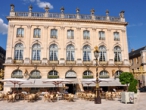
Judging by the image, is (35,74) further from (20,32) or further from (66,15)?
(66,15)

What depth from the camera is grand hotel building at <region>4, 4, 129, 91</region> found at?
26.2 meters

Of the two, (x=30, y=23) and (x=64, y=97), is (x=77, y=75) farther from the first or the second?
(x=30, y=23)

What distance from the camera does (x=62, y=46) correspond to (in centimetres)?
2753

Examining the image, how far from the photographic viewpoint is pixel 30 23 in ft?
90.2

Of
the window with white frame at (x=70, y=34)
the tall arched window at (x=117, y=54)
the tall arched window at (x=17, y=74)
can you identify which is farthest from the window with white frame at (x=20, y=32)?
the tall arched window at (x=117, y=54)

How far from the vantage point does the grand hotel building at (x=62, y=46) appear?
2625 centimetres

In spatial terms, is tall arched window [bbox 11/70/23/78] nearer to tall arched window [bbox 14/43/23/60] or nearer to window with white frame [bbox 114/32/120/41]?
tall arched window [bbox 14/43/23/60]

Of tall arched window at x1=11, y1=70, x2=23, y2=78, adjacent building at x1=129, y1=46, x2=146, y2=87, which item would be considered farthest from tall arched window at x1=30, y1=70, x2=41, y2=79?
adjacent building at x1=129, y1=46, x2=146, y2=87

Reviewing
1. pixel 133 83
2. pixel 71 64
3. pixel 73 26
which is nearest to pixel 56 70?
pixel 71 64

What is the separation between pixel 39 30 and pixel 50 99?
45.7 ft

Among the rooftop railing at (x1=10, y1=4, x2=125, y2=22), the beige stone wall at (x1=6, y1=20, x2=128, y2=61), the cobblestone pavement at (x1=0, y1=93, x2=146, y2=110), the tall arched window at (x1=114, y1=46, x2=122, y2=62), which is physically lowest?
the cobblestone pavement at (x1=0, y1=93, x2=146, y2=110)

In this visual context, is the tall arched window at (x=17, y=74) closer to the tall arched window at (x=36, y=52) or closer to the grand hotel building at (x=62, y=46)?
the grand hotel building at (x=62, y=46)

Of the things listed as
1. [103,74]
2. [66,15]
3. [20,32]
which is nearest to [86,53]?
[103,74]

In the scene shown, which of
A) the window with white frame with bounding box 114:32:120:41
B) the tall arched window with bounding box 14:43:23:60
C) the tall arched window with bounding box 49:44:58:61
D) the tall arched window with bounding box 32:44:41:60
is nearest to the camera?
the tall arched window with bounding box 14:43:23:60
